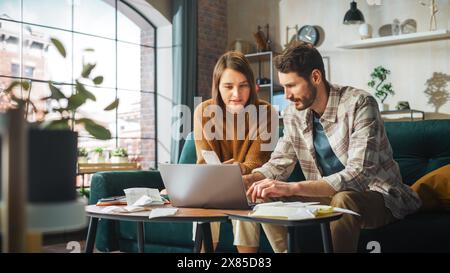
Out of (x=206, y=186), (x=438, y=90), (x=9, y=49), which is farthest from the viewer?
(x=438, y=90)

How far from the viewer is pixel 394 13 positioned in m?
6.13

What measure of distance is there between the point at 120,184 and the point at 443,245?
1644mm

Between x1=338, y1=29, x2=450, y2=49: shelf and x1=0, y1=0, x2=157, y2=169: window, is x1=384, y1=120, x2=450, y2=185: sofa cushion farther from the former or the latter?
x1=0, y1=0, x2=157, y2=169: window

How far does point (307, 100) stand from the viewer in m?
2.46

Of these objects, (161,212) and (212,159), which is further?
(212,159)

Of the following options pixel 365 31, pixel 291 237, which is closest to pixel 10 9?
pixel 365 31

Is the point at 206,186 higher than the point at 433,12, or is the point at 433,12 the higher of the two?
the point at 433,12

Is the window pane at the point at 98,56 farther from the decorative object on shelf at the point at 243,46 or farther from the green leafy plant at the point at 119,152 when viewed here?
the decorative object on shelf at the point at 243,46

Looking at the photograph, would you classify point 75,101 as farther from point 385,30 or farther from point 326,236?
point 385,30

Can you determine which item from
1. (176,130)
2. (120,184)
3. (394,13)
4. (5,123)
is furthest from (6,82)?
(5,123)

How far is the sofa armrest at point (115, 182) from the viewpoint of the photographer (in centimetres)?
320

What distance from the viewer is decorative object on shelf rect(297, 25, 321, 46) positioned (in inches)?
Result: 260
